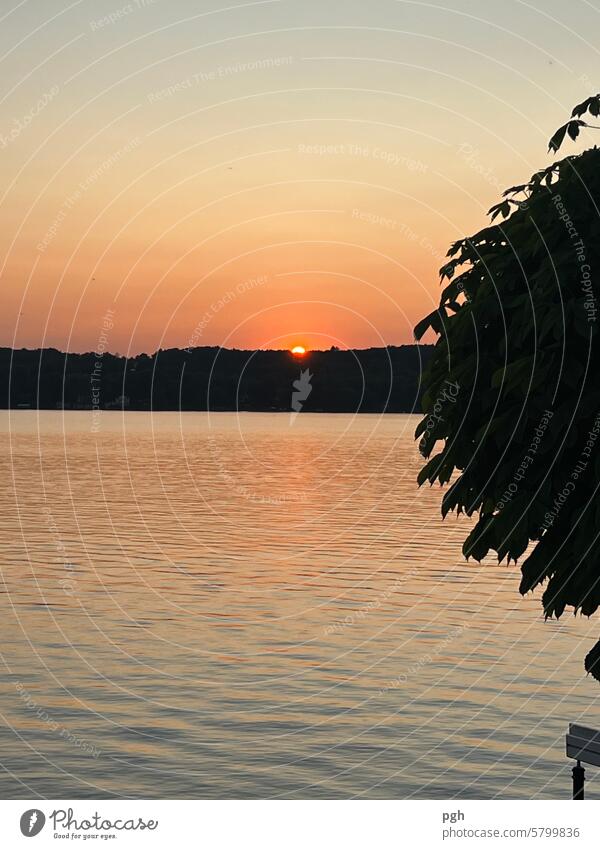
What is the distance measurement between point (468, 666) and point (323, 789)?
13.6 m

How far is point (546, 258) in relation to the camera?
15.2 m

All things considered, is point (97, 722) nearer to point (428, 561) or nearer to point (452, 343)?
point (452, 343)

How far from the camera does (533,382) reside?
47.4 ft

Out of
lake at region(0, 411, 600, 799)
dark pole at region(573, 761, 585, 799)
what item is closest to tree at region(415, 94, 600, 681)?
dark pole at region(573, 761, 585, 799)

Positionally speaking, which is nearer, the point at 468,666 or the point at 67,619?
the point at 468,666

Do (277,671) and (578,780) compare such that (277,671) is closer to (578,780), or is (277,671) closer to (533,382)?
(578,780)

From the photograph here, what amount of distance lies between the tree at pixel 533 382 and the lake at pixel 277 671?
13059 millimetres

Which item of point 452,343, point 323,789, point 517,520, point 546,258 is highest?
point 546,258
